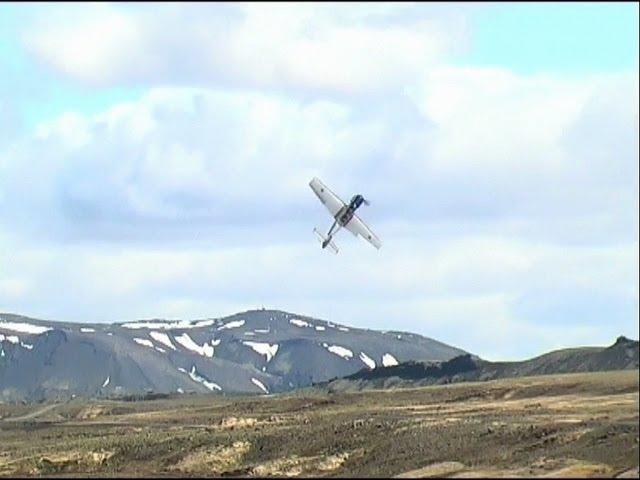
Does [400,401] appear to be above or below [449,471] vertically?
above

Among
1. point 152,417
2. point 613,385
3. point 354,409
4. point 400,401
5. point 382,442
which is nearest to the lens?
point 382,442

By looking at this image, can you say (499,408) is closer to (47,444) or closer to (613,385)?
(613,385)

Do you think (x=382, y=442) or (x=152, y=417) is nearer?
(x=382, y=442)

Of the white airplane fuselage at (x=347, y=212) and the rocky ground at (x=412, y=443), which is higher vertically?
the white airplane fuselage at (x=347, y=212)

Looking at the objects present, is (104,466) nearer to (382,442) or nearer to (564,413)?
(382,442)

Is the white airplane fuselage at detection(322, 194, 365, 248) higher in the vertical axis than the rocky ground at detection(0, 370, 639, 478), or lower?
higher

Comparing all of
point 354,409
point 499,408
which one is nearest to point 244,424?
point 354,409

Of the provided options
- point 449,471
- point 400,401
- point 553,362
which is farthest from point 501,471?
point 553,362

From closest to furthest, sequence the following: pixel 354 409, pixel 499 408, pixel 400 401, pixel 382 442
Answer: pixel 382 442 < pixel 499 408 < pixel 354 409 < pixel 400 401
